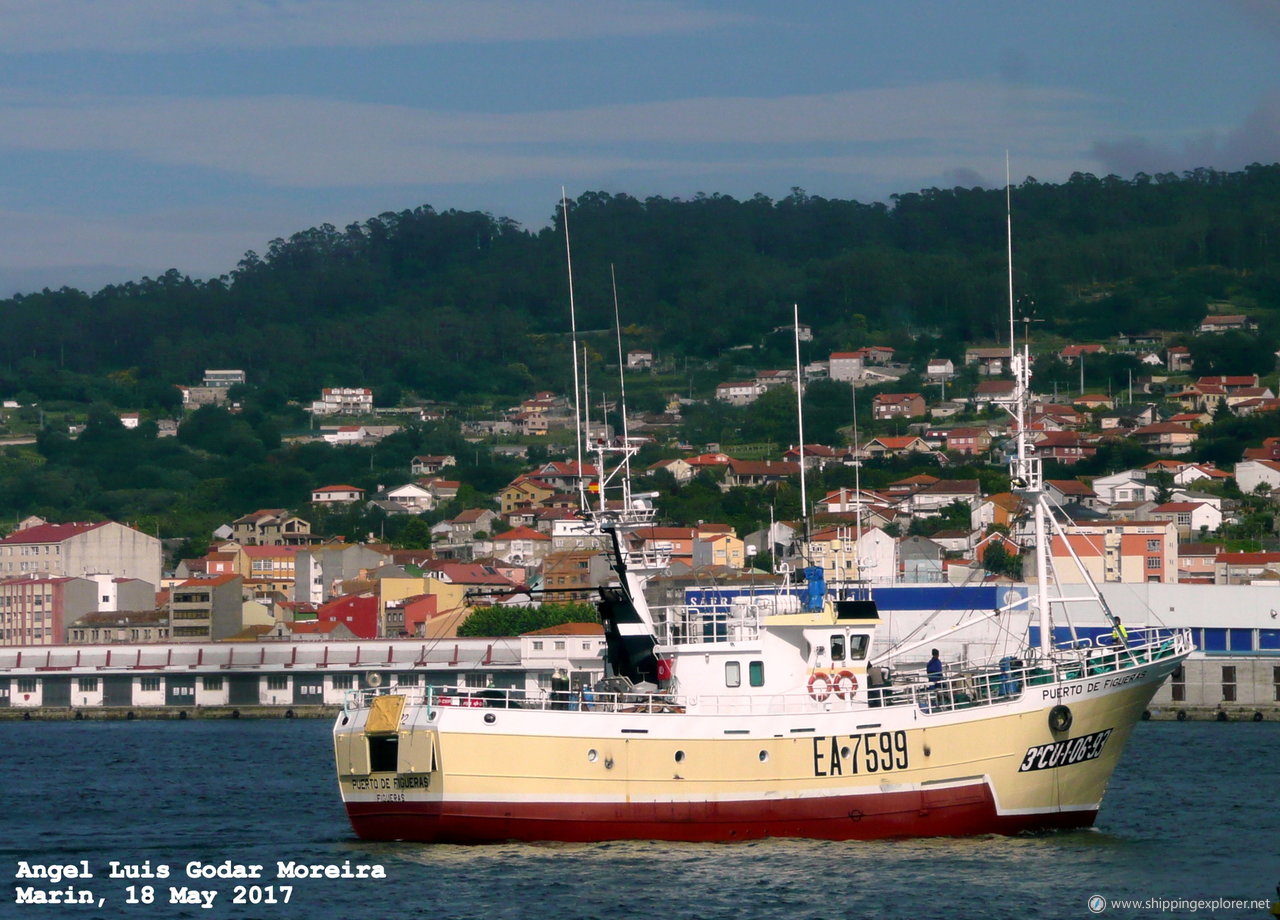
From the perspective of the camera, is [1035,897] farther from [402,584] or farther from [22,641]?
[22,641]

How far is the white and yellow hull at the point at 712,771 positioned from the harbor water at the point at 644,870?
452mm

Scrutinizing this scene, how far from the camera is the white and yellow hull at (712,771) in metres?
33.7

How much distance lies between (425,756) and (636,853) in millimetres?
3890

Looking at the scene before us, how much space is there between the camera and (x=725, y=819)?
3384 centimetres

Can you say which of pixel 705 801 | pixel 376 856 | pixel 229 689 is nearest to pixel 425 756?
pixel 376 856

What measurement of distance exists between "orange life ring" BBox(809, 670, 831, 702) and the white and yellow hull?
3.20 feet

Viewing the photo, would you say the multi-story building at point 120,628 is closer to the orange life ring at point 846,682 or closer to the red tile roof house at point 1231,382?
the orange life ring at point 846,682

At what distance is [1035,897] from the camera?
3033 centimetres

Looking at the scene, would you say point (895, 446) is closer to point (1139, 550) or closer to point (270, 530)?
point (270, 530)

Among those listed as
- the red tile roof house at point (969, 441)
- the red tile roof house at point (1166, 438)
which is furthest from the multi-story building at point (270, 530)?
the red tile roof house at point (1166, 438)

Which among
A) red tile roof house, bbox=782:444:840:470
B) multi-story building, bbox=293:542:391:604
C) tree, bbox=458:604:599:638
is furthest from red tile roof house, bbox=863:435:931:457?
tree, bbox=458:604:599:638

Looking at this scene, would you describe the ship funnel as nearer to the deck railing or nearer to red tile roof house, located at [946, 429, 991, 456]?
the deck railing

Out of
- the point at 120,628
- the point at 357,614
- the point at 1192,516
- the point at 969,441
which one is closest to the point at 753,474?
the point at 969,441

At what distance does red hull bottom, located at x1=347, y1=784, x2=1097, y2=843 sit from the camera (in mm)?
33812
